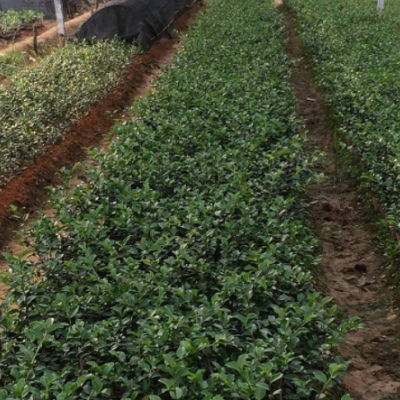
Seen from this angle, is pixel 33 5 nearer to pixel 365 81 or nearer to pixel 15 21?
pixel 15 21

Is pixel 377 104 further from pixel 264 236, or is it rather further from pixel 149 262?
pixel 149 262

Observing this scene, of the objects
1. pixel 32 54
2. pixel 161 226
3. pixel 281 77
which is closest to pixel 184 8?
pixel 32 54

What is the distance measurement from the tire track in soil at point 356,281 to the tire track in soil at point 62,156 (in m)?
3.02

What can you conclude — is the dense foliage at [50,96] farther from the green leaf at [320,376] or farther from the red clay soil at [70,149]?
the green leaf at [320,376]

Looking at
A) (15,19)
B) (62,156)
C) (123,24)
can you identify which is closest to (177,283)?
(62,156)

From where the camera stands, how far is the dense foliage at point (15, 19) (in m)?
15.9

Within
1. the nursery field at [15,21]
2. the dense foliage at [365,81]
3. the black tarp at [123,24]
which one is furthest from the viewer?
the nursery field at [15,21]

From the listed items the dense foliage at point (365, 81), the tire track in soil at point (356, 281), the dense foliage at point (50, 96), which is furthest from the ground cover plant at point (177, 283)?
the dense foliage at point (50, 96)

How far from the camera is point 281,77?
831 centimetres

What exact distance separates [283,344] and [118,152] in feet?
9.84

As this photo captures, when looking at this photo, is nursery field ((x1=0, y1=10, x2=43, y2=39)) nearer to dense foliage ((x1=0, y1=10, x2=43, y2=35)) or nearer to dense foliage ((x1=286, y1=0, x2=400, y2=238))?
dense foliage ((x1=0, y1=10, x2=43, y2=35))

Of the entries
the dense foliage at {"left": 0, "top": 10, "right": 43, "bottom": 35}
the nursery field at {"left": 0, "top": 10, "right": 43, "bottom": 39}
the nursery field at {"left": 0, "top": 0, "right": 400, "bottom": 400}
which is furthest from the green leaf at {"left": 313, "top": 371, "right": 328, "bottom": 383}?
the dense foliage at {"left": 0, "top": 10, "right": 43, "bottom": 35}

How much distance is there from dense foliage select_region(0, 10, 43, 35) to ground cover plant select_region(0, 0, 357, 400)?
38.7 ft

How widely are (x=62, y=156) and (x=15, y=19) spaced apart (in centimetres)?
1028
